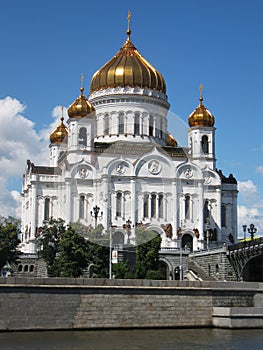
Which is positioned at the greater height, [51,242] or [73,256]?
[51,242]

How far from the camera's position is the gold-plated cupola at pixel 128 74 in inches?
3209

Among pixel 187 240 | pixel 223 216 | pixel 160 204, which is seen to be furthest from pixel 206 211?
pixel 160 204

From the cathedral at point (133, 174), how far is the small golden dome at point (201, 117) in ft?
0.38

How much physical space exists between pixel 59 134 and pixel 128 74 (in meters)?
13.5

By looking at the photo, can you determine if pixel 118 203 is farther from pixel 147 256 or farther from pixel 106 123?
pixel 147 256

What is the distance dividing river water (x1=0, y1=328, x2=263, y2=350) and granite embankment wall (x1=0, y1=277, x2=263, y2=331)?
2.80 ft

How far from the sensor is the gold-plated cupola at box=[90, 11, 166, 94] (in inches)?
3209

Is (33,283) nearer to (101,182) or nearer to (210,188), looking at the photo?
(101,182)

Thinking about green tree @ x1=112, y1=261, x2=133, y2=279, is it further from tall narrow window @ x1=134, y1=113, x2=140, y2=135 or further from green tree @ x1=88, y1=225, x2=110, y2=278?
tall narrow window @ x1=134, y1=113, x2=140, y2=135

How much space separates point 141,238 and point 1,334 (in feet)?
98.8

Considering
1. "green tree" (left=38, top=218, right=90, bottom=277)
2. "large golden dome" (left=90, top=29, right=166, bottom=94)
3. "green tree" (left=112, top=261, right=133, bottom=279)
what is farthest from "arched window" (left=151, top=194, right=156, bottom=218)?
"green tree" (left=112, top=261, right=133, bottom=279)

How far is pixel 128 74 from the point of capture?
267 feet

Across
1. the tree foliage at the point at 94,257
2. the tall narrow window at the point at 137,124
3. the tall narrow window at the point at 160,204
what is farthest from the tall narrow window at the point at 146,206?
the tree foliage at the point at 94,257

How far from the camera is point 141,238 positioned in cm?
6297
